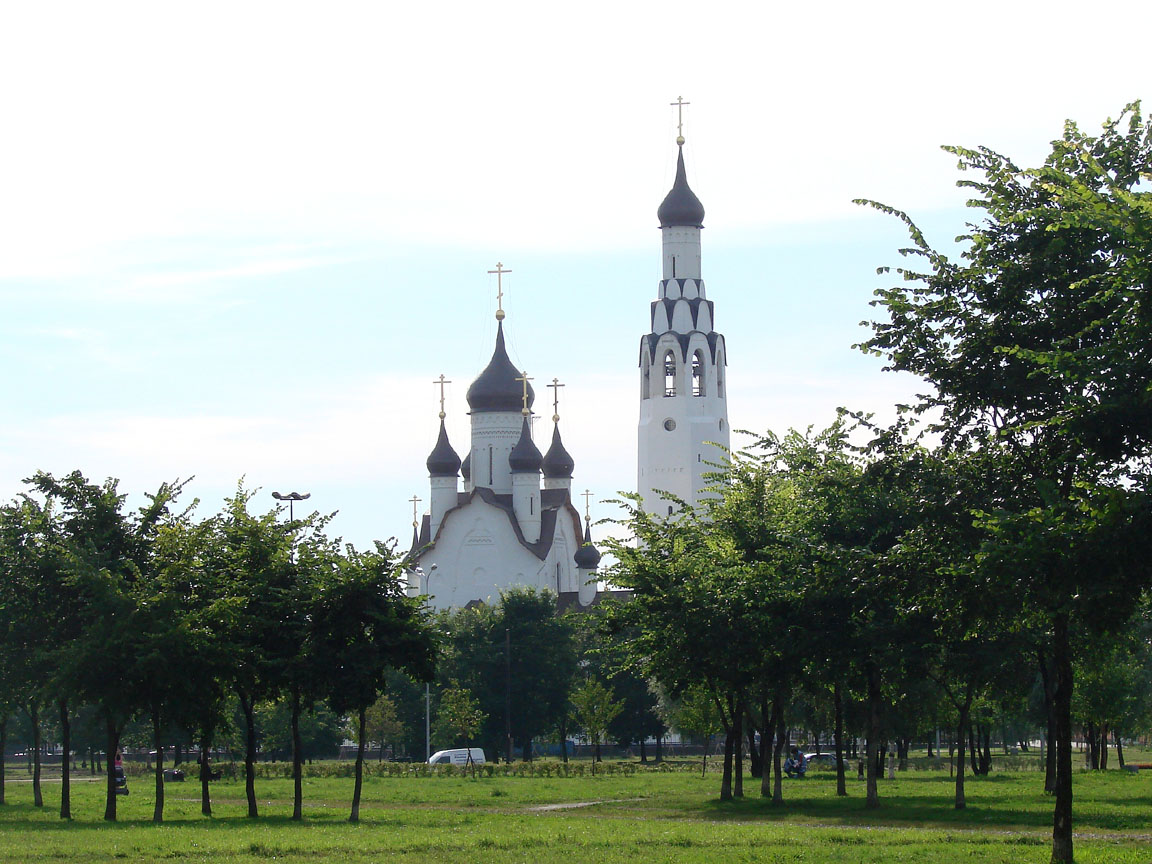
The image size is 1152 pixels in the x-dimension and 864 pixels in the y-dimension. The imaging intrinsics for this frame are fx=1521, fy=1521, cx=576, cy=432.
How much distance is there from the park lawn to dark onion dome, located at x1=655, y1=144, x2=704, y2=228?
224 feet

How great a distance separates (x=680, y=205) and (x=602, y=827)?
84.5 m

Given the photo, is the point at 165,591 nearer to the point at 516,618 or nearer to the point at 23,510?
the point at 23,510

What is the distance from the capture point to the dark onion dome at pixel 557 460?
10894cm

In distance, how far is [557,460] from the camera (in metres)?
109

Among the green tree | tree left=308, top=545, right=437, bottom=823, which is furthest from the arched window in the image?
tree left=308, top=545, right=437, bottom=823

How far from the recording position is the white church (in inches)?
4158

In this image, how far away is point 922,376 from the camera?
21.0 metres

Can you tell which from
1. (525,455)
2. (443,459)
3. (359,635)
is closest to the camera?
(359,635)

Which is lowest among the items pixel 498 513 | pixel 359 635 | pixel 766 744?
pixel 766 744

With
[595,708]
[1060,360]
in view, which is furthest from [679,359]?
[1060,360]

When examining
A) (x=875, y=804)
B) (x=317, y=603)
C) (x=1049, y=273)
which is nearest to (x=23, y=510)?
(x=317, y=603)

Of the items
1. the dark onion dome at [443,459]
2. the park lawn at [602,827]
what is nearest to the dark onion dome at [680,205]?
the dark onion dome at [443,459]

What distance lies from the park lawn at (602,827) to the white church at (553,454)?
202ft

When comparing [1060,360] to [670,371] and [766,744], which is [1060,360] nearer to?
[766,744]
